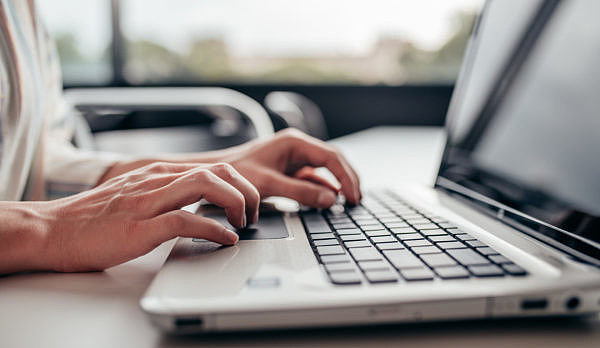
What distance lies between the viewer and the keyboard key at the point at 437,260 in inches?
13.6

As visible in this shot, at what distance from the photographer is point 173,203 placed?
1.34ft

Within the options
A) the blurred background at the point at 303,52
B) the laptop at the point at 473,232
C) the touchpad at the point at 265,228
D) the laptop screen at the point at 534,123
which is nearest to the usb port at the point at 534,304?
the laptop at the point at 473,232

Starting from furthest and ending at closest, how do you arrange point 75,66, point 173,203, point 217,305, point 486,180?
point 75,66, point 486,180, point 173,203, point 217,305

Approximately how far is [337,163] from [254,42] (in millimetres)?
2251

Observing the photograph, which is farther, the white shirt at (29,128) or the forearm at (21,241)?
the white shirt at (29,128)

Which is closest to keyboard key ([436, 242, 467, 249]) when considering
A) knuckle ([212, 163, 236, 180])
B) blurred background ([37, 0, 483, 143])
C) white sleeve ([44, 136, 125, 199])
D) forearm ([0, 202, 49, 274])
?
knuckle ([212, 163, 236, 180])

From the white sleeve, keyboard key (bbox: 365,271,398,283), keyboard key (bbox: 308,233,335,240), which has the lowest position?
the white sleeve

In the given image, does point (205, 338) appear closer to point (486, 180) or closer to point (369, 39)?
point (486, 180)

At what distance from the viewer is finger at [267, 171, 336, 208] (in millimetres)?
564

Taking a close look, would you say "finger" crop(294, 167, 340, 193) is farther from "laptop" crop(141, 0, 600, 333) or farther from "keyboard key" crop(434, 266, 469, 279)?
"keyboard key" crop(434, 266, 469, 279)

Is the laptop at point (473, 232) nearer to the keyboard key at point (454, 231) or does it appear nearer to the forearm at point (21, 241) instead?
the keyboard key at point (454, 231)

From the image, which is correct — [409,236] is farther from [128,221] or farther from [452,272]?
[128,221]

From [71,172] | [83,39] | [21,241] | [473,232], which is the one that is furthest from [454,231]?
[83,39]

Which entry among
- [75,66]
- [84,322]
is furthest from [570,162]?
[75,66]
